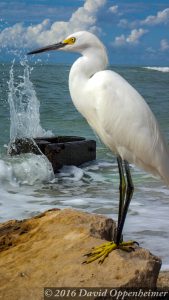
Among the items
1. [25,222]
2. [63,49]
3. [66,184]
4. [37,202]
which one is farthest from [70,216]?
[66,184]

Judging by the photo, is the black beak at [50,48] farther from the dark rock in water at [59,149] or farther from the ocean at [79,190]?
the dark rock in water at [59,149]

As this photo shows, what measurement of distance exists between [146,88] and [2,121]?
2231cm

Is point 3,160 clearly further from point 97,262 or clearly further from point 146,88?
point 146,88

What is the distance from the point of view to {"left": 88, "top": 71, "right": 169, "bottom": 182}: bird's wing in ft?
12.2

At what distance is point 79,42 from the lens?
147 inches

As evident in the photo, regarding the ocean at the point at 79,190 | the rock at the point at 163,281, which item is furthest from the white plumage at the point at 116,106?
the ocean at the point at 79,190

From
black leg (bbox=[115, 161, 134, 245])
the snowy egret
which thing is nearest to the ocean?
black leg (bbox=[115, 161, 134, 245])

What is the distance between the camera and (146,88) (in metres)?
39.0

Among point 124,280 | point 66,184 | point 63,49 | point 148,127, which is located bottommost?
point 66,184

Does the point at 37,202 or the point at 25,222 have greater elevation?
the point at 25,222

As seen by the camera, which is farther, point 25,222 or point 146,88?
point 146,88

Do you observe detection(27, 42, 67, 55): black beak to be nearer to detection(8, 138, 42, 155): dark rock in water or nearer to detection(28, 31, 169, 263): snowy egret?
detection(28, 31, 169, 263): snowy egret

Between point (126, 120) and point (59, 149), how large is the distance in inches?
239

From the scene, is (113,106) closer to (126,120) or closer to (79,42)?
(126,120)
